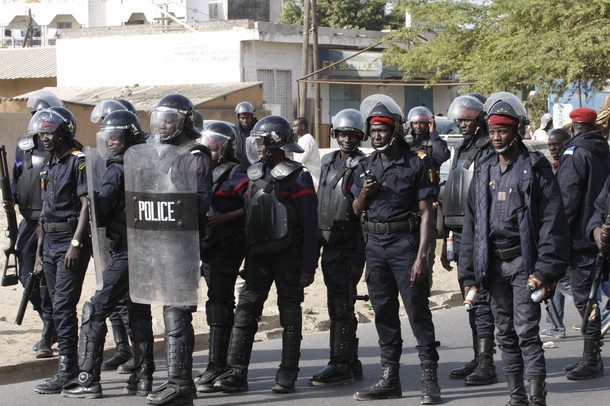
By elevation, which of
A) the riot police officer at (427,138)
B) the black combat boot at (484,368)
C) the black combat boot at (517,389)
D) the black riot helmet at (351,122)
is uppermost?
the black riot helmet at (351,122)

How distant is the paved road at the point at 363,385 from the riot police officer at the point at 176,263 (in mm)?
533

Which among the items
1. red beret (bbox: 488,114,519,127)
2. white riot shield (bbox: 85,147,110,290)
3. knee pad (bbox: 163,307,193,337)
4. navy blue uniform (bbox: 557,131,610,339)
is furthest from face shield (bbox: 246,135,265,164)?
navy blue uniform (bbox: 557,131,610,339)

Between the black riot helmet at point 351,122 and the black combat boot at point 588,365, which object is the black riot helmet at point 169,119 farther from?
the black combat boot at point 588,365

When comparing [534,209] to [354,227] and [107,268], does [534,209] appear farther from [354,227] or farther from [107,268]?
[107,268]

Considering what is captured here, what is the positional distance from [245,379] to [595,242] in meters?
2.73

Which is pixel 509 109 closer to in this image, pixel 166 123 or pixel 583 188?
pixel 583 188

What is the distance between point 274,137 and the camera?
7.67m

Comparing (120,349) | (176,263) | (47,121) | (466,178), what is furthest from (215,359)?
(466,178)

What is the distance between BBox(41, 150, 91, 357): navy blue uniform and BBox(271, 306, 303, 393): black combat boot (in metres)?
1.51

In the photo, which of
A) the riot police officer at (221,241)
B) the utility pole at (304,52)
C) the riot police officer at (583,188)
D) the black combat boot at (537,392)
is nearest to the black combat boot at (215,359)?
the riot police officer at (221,241)

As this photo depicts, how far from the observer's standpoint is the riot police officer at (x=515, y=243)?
6.45m

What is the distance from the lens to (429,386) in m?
7.31

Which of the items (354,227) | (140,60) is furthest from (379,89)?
(354,227)

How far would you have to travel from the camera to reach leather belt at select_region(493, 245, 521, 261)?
260 inches
